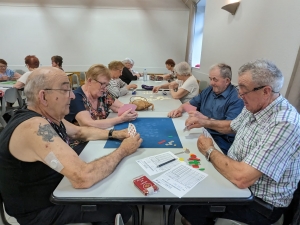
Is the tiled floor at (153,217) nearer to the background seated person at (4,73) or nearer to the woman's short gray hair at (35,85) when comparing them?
the woman's short gray hair at (35,85)

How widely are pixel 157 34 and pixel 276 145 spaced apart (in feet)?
21.2

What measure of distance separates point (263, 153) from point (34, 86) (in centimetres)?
125

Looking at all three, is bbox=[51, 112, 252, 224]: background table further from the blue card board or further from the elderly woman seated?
the elderly woman seated

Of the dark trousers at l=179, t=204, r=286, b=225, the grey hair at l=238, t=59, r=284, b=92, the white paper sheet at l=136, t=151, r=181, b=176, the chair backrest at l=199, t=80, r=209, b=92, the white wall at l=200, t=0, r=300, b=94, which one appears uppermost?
the white wall at l=200, t=0, r=300, b=94

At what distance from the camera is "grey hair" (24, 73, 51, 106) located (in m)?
1.03

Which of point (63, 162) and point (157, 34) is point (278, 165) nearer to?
point (63, 162)

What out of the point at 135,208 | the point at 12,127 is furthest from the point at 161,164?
the point at 12,127

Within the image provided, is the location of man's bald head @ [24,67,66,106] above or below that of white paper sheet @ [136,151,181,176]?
above

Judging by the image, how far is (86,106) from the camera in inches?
72.8

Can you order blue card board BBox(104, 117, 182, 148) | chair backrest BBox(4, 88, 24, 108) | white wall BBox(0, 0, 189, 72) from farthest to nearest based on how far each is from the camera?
white wall BBox(0, 0, 189, 72) < chair backrest BBox(4, 88, 24, 108) < blue card board BBox(104, 117, 182, 148)

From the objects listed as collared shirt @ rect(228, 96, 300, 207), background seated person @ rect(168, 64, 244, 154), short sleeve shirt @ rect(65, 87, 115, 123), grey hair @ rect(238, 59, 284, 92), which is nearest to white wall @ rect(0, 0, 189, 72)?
short sleeve shirt @ rect(65, 87, 115, 123)

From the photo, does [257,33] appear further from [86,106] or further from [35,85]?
[35,85]

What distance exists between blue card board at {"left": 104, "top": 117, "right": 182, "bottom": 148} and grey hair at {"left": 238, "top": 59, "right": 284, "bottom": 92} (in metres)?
0.66

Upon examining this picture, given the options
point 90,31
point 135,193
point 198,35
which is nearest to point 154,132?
point 135,193
